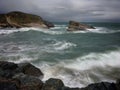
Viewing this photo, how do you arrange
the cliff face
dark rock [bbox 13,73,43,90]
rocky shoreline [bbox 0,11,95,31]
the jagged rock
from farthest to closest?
the cliff face, rocky shoreline [bbox 0,11,95,31], the jagged rock, dark rock [bbox 13,73,43,90]

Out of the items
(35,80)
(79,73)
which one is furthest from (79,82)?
(35,80)

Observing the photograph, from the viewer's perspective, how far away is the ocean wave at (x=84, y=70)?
26.9 ft

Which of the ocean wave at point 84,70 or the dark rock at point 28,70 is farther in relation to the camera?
the ocean wave at point 84,70

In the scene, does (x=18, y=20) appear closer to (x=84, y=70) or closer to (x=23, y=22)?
(x=23, y=22)

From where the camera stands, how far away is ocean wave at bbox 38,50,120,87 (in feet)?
26.9

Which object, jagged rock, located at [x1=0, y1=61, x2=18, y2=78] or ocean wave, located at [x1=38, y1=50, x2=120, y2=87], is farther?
ocean wave, located at [x1=38, y1=50, x2=120, y2=87]

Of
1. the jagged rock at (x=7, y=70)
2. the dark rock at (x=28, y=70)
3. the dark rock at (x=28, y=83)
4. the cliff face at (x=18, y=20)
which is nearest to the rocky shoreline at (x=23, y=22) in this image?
the cliff face at (x=18, y=20)

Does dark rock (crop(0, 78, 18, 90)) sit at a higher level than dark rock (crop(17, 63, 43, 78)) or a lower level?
higher

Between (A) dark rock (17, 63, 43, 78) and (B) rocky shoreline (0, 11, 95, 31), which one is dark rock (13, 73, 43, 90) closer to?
(A) dark rock (17, 63, 43, 78)

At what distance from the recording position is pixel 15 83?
6070mm

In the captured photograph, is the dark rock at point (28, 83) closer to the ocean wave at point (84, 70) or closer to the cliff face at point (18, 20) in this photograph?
the ocean wave at point (84, 70)

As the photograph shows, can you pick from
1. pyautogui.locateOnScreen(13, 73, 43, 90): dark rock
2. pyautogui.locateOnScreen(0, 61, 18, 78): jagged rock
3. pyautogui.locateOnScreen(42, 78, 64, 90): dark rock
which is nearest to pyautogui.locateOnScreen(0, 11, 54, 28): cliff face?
pyautogui.locateOnScreen(0, 61, 18, 78): jagged rock

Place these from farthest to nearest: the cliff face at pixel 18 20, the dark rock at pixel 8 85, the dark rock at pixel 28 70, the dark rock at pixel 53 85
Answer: the cliff face at pixel 18 20 → the dark rock at pixel 28 70 → the dark rock at pixel 53 85 → the dark rock at pixel 8 85

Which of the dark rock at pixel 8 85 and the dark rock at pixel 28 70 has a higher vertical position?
the dark rock at pixel 8 85
